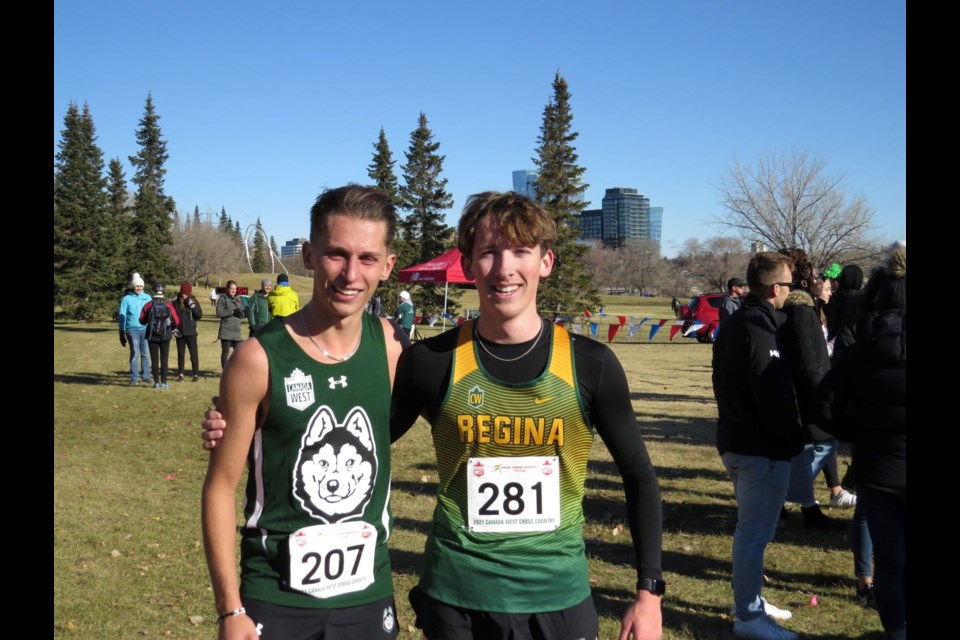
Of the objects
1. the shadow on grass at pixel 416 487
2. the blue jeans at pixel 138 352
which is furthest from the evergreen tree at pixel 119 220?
the shadow on grass at pixel 416 487

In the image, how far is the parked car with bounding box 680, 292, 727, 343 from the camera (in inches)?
1299

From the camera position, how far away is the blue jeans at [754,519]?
4855mm

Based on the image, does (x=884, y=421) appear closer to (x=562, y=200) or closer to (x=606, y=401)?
(x=606, y=401)

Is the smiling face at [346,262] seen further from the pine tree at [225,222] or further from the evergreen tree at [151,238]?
the pine tree at [225,222]

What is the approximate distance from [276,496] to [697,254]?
290ft

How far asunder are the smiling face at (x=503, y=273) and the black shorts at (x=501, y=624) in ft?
3.17

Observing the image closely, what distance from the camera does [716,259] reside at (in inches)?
3246

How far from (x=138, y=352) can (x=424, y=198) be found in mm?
42358

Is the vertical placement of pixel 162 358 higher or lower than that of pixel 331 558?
lower

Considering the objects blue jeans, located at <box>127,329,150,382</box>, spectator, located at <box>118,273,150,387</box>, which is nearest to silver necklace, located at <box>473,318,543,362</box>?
spectator, located at <box>118,273,150,387</box>

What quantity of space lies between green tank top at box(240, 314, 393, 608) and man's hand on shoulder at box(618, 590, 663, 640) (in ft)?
2.76

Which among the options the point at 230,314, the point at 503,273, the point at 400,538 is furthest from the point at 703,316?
the point at 503,273
